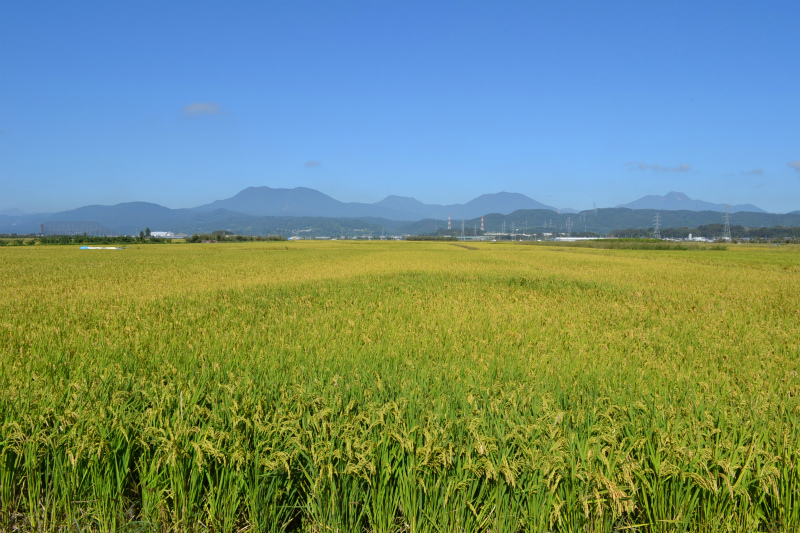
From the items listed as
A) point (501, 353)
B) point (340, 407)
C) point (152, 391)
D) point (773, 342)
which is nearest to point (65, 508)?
point (152, 391)

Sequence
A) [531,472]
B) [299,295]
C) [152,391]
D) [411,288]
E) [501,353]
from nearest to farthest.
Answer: [531,472], [152,391], [501,353], [299,295], [411,288]

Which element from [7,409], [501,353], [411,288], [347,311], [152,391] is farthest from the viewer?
[411,288]

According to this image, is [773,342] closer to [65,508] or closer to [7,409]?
[65,508]

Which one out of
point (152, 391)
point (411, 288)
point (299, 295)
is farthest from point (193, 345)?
point (411, 288)

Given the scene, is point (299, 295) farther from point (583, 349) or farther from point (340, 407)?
point (340, 407)

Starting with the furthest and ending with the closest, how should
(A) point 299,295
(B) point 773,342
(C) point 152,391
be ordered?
1. (A) point 299,295
2. (B) point 773,342
3. (C) point 152,391

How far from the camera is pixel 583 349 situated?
485 centimetres

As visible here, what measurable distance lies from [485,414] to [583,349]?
8.77 ft

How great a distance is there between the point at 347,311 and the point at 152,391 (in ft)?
15.0

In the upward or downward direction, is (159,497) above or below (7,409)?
below

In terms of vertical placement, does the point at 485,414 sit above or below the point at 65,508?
above

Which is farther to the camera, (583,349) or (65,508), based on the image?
(583,349)

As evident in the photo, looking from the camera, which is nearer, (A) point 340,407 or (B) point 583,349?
(A) point 340,407

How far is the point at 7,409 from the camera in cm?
264
